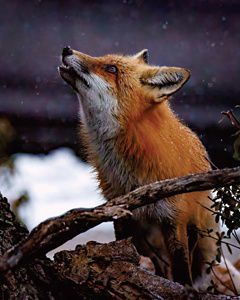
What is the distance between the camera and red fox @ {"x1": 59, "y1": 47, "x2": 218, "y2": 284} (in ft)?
11.1

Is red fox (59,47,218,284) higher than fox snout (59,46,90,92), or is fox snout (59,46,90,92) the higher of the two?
fox snout (59,46,90,92)

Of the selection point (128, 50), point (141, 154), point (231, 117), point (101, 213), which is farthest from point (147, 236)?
point (128, 50)

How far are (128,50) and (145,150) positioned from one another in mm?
3561

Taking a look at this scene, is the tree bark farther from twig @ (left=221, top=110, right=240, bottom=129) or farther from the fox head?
the fox head

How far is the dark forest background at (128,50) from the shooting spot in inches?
270

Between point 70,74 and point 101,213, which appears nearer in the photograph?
point 101,213

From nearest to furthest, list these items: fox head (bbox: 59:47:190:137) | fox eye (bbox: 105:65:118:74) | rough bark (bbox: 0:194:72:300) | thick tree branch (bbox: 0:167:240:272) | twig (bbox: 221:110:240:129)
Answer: thick tree branch (bbox: 0:167:240:272), rough bark (bbox: 0:194:72:300), twig (bbox: 221:110:240:129), fox head (bbox: 59:47:190:137), fox eye (bbox: 105:65:118:74)

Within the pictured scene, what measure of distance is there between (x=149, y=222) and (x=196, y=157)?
19.3 inches

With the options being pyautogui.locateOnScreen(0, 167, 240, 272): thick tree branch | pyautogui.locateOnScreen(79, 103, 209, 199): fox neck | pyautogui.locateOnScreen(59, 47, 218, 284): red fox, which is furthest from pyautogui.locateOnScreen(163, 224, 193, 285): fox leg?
pyautogui.locateOnScreen(0, 167, 240, 272): thick tree branch

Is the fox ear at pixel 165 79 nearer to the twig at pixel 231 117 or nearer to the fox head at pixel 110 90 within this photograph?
the fox head at pixel 110 90

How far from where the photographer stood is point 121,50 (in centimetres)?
692

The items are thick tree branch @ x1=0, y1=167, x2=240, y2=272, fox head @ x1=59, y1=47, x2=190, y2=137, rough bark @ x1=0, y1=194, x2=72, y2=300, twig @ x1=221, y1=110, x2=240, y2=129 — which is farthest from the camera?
fox head @ x1=59, y1=47, x2=190, y2=137

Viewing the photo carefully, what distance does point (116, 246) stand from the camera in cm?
237

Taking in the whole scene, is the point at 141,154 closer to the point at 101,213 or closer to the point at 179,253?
the point at 179,253
